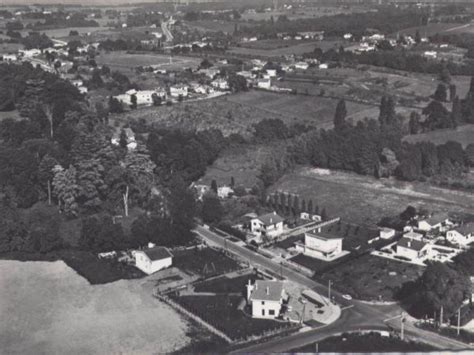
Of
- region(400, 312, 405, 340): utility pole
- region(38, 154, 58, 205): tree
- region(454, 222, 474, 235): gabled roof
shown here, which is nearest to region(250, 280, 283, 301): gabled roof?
region(400, 312, 405, 340): utility pole

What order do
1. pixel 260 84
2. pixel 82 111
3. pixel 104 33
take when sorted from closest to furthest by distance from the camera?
pixel 82 111 → pixel 260 84 → pixel 104 33

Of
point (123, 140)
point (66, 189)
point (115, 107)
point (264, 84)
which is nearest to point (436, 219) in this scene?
point (66, 189)

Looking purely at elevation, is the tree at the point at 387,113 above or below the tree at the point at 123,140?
above

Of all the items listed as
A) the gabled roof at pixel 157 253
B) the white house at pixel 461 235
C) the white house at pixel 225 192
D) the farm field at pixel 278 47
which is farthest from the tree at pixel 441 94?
the gabled roof at pixel 157 253

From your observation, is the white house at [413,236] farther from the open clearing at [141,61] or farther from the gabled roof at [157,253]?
the open clearing at [141,61]

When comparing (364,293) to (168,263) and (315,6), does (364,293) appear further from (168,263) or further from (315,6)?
(315,6)

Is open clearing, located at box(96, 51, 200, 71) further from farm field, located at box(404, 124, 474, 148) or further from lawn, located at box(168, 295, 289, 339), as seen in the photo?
lawn, located at box(168, 295, 289, 339)

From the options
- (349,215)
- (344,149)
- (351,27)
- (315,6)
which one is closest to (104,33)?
(351,27)
